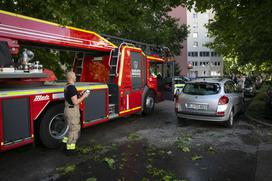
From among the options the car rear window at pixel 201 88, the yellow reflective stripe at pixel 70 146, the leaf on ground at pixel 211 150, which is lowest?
the leaf on ground at pixel 211 150

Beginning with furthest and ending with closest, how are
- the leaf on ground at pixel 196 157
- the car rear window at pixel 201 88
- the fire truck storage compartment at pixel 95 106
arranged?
the car rear window at pixel 201 88 < the fire truck storage compartment at pixel 95 106 < the leaf on ground at pixel 196 157

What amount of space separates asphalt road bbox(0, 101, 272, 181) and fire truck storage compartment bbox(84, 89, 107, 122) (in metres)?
0.60

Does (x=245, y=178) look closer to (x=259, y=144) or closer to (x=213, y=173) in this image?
(x=213, y=173)

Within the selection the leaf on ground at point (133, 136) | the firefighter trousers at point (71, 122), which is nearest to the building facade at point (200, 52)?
the leaf on ground at point (133, 136)

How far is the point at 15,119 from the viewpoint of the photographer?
15.7ft

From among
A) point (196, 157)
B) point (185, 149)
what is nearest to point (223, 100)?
point (185, 149)

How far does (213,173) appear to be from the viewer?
14.6 ft

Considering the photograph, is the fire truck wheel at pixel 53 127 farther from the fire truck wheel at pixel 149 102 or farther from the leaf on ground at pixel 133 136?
the fire truck wheel at pixel 149 102

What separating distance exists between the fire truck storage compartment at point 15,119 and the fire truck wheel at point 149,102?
5384mm

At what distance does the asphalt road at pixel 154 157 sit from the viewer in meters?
4.37

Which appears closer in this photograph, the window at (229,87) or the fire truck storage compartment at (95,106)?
the fire truck storage compartment at (95,106)

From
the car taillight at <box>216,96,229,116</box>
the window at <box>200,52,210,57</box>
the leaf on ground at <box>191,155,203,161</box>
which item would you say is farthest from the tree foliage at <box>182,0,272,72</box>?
the window at <box>200,52,210,57</box>

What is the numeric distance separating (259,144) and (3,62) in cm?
611

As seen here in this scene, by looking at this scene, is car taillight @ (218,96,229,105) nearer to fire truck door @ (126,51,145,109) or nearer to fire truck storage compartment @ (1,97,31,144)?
fire truck door @ (126,51,145,109)
